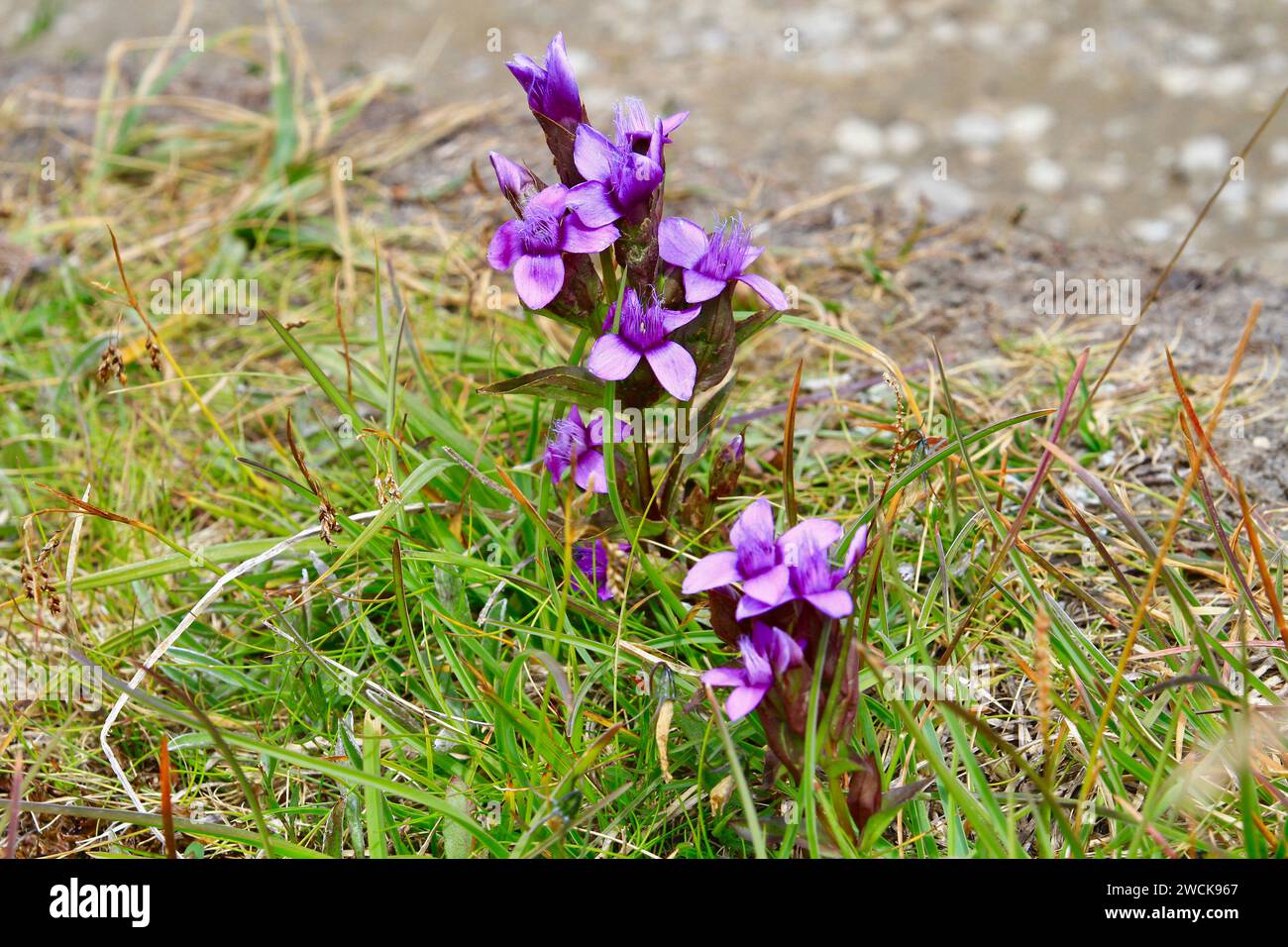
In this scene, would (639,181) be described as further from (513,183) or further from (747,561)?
(747,561)

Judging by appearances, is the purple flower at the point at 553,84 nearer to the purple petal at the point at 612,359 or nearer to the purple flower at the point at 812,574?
the purple petal at the point at 612,359

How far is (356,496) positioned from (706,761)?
0.86m

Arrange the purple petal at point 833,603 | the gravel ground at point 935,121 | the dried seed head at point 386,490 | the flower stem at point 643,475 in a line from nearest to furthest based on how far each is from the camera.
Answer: the purple petal at point 833,603 < the dried seed head at point 386,490 < the flower stem at point 643,475 < the gravel ground at point 935,121

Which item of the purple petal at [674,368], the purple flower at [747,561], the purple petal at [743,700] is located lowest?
the purple petal at [743,700]

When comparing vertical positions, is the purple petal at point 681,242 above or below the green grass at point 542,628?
above

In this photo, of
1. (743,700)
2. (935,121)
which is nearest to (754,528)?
(743,700)

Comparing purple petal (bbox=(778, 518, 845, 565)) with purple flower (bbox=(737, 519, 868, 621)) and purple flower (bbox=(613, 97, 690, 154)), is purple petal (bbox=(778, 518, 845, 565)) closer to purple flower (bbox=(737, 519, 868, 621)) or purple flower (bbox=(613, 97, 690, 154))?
purple flower (bbox=(737, 519, 868, 621))

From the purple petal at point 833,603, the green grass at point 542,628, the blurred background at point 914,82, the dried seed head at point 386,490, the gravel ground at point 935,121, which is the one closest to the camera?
the purple petal at point 833,603

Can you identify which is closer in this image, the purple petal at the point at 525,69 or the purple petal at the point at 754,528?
the purple petal at the point at 754,528

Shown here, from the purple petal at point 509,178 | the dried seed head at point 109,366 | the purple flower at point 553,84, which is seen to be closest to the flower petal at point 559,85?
the purple flower at point 553,84

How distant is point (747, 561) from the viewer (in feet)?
4.76

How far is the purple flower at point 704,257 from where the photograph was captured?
1646 millimetres

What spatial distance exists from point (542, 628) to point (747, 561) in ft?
1.80
